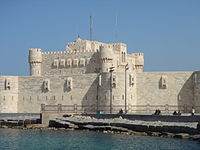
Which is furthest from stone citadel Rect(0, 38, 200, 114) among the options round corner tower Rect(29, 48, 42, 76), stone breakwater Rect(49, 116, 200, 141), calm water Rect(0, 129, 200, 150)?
calm water Rect(0, 129, 200, 150)

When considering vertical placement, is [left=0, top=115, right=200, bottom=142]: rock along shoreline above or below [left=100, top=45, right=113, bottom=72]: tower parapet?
below

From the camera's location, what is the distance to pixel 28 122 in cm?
4234

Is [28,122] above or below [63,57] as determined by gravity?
below

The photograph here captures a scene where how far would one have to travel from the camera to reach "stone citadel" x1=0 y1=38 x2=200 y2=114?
45844mm

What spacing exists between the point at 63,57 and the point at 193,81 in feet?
52.5

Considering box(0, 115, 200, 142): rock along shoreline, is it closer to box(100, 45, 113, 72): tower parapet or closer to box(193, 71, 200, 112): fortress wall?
box(100, 45, 113, 72): tower parapet

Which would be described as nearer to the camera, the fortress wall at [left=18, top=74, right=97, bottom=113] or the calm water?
the calm water

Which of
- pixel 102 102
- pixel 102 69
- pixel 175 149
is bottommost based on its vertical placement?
pixel 175 149

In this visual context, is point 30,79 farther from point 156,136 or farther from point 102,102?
point 156,136

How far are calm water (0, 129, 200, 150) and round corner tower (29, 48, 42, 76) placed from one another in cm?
2035

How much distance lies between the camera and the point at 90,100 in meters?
47.9

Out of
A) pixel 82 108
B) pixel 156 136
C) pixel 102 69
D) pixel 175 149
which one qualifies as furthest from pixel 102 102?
pixel 175 149

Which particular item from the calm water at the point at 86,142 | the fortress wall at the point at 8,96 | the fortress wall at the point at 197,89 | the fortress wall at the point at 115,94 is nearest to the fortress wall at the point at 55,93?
the fortress wall at the point at 8,96

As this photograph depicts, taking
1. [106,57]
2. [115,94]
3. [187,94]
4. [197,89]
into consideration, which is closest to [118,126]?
[115,94]
